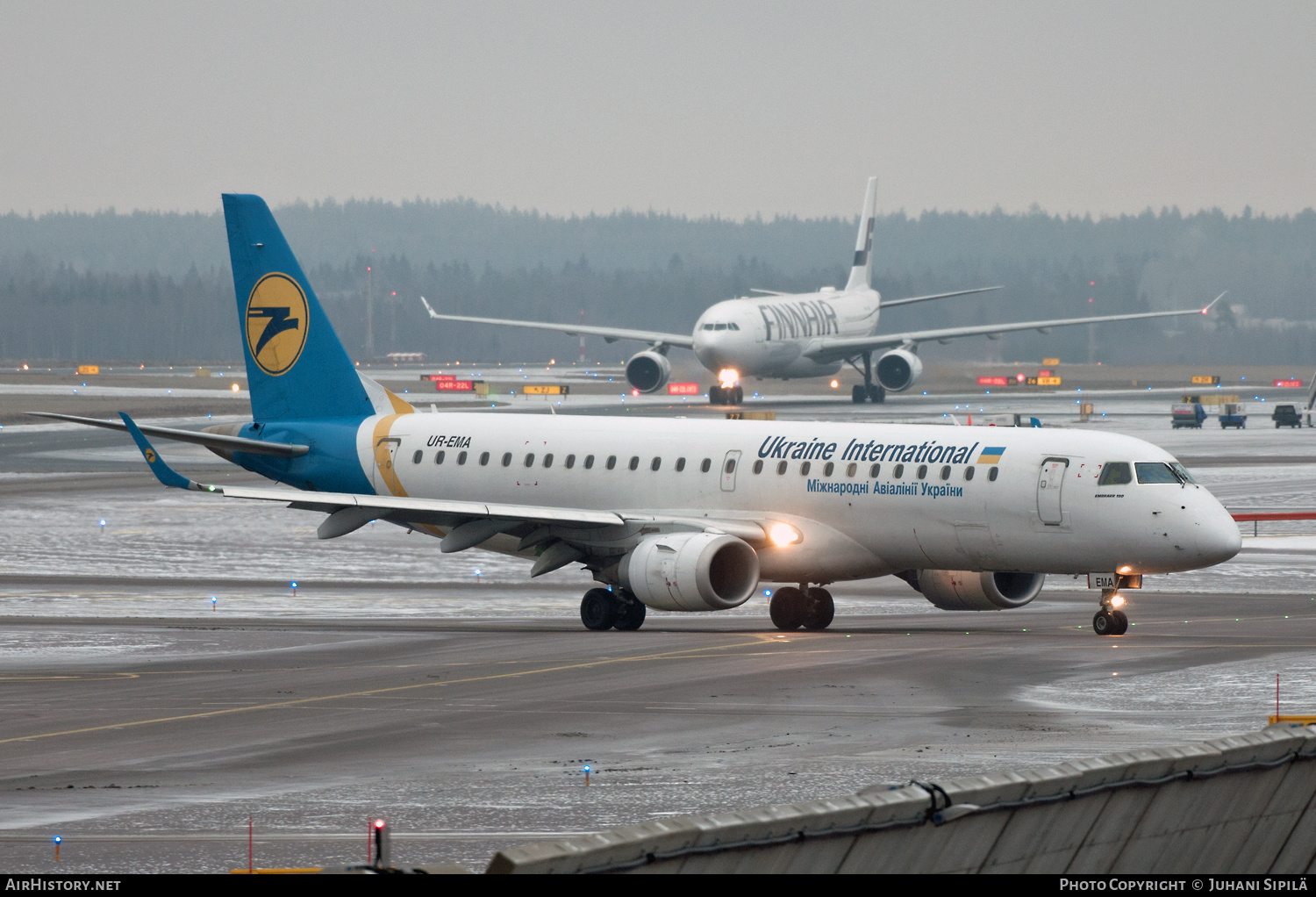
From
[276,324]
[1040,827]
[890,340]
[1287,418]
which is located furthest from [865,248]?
[1040,827]

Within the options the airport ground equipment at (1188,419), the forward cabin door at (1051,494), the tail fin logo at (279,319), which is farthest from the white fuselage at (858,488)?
the airport ground equipment at (1188,419)

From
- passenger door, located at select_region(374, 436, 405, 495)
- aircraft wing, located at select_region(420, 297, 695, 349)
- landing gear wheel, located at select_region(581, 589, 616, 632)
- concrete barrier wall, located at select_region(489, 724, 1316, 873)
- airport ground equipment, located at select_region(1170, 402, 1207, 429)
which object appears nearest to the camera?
concrete barrier wall, located at select_region(489, 724, 1316, 873)

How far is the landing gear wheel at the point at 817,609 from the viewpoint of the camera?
103ft

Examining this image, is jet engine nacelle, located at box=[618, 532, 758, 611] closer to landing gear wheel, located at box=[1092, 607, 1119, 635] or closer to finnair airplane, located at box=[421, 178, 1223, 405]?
landing gear wheel, located at box=[1092, 607, 1119, 635]

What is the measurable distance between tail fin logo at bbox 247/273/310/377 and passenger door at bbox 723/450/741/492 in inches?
426

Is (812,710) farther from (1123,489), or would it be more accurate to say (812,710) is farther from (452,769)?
(1123,489)

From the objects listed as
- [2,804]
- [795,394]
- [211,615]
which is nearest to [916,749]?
[2,804]

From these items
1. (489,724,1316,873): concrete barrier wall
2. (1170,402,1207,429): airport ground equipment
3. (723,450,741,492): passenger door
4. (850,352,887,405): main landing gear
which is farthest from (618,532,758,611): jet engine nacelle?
(850,352,887,405): main landing gear

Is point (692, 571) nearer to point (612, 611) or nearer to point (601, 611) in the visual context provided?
point (612, 611)

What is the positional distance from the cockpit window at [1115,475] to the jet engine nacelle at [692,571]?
573 centimetres

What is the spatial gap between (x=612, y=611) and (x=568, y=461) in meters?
3.73

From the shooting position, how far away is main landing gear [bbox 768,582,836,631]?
31.3m
